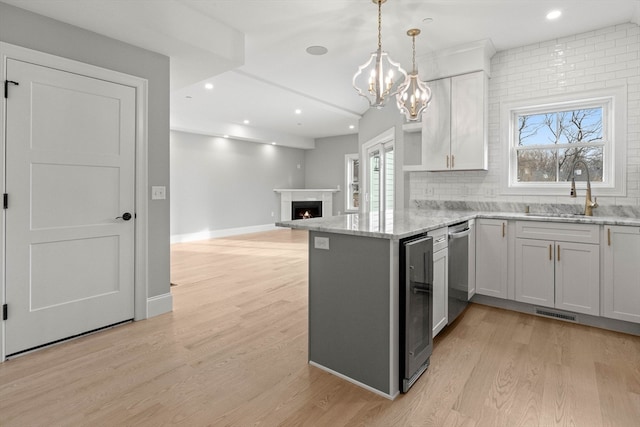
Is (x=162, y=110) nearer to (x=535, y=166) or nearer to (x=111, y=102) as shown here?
(x=111, y=102)

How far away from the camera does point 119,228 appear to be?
3020 mm

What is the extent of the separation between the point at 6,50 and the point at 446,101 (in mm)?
3923

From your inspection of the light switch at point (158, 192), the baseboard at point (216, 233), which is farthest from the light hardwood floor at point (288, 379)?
the baseboard at point (216, 233)

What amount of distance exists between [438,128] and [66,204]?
3699mm

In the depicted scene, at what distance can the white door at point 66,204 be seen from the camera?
2475 mm

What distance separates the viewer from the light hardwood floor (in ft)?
5.93

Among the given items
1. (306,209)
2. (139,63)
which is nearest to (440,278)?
(139,63)

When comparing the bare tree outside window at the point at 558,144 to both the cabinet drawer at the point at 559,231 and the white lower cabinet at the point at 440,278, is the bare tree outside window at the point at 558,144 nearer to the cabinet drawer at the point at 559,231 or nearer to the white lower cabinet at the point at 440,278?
the cabinet drawer at the point at 559,231

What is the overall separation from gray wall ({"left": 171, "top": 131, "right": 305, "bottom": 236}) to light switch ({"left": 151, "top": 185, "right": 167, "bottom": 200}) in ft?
14.9

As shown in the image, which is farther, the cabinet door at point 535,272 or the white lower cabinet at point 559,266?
the cabinet door at point 535,272

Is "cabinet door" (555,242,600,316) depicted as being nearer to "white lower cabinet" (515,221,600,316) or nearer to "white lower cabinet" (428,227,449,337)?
"white lower cabinet" (515,221,600,316)

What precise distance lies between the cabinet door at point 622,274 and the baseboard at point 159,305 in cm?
385

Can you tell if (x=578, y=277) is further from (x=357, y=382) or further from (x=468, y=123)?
(x=357, y=382)

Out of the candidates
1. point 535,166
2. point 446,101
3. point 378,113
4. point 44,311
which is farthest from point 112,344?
point 378,113
